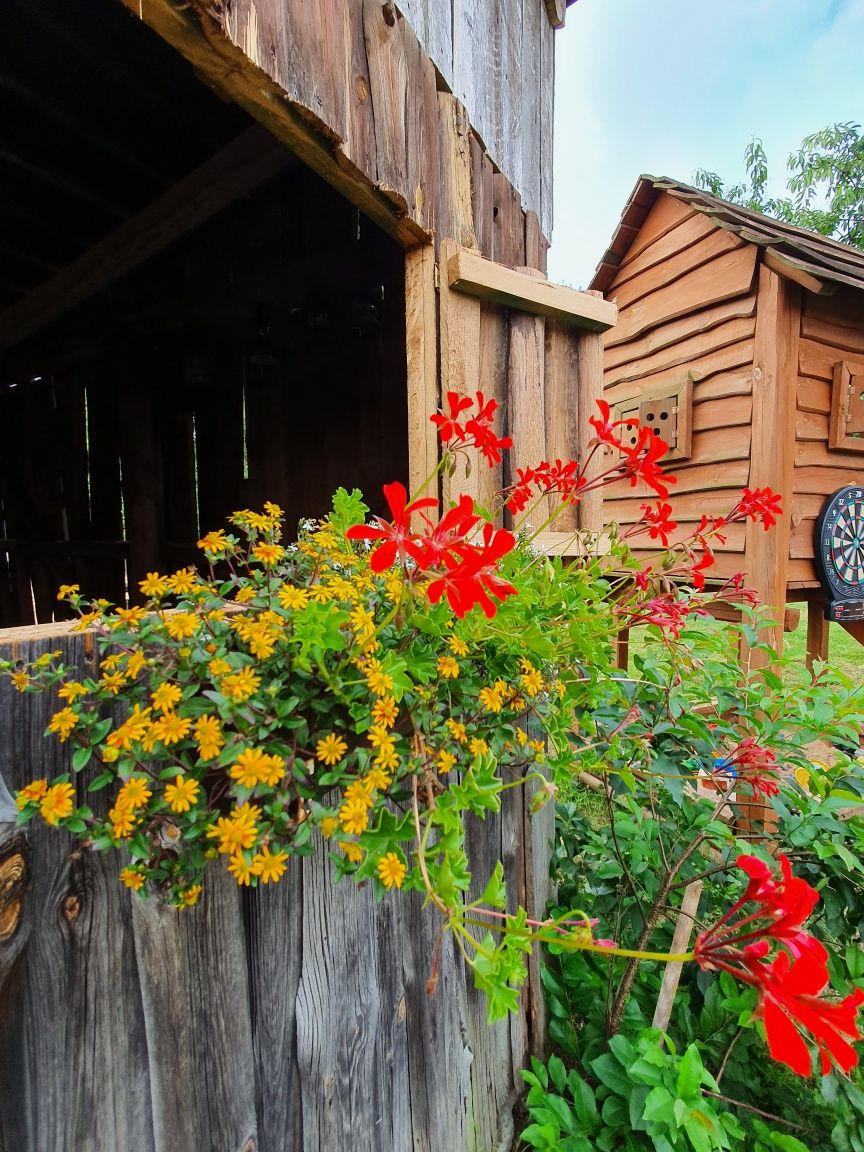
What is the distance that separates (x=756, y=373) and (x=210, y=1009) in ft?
12.0

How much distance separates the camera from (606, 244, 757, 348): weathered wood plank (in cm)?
330

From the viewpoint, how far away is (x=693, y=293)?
3719 millimetres

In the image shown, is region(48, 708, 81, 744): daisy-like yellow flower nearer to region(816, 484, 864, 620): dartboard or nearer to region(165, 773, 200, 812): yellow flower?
region(165, 773, 200, 812): yellow flower

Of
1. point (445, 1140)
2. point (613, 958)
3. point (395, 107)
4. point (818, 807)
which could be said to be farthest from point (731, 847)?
point (395, 107)

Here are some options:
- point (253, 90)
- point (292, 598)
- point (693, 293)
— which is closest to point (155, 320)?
point (253, 90)

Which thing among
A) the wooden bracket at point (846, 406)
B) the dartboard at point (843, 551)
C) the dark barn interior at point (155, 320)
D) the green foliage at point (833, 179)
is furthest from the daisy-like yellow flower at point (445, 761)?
the green foliage at point (833, 179)

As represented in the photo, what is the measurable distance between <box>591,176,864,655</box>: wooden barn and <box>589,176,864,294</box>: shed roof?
1 centimetres

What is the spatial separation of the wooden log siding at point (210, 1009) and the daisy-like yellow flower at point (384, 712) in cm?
36

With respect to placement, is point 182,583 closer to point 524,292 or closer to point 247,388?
point 524,292

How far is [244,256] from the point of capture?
3314 mm

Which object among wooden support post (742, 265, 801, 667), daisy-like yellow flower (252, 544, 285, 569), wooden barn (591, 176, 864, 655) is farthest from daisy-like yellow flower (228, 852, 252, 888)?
wooden support post (742, 265, 801, 667)

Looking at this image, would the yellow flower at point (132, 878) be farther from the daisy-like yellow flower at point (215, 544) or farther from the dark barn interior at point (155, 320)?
the dark barn interior at point (155, 320)

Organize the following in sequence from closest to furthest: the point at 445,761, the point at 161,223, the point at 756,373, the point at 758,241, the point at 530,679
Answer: the point at 445,761, the point at 530,679, the point at 161,223, the point at 758,241, the point at 756,373

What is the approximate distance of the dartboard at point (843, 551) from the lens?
3260 mm
